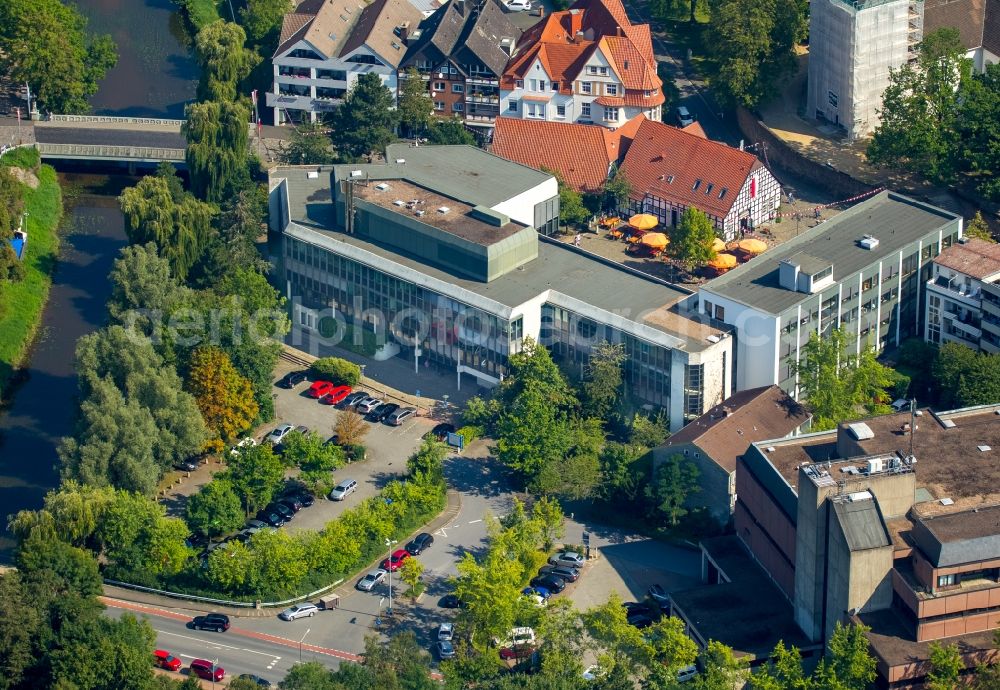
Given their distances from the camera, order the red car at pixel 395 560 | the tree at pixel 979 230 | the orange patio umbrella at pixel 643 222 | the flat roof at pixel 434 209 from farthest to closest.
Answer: the orange patio umbrella at pixel 643 222
the tree at pixel 979 230
the flat roof at pixel 434 209
the red car at pixel 395 560

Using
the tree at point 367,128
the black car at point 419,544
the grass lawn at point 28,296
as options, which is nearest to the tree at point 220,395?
the black car at point 419,544

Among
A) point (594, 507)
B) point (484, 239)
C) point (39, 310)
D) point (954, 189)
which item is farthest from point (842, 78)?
point (39, 310)

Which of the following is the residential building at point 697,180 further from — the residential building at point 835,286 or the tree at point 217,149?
the tree at point 217,149

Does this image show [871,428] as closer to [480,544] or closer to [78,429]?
[480,544]

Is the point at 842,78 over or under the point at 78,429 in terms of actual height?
over

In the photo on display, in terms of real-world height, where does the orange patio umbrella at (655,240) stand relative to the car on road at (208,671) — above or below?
above

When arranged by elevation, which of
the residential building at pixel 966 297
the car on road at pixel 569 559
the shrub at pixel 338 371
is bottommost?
the car on road at pixel 569 559
